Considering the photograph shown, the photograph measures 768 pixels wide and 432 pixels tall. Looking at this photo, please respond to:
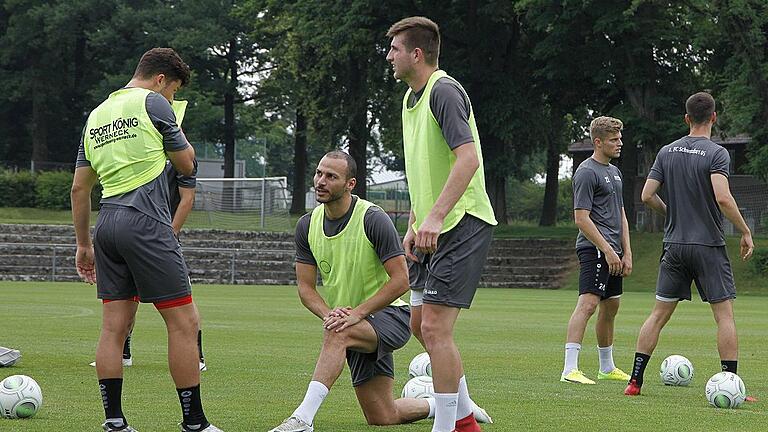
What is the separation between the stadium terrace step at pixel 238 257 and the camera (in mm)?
36812

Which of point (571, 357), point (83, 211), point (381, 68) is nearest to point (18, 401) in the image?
point (83, 211)

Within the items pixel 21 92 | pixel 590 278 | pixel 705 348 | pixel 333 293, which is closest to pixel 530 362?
pixel 590 278

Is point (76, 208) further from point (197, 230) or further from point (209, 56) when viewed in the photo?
point (209, 56)

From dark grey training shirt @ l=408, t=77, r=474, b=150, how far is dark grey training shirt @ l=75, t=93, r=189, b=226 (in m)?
1.55

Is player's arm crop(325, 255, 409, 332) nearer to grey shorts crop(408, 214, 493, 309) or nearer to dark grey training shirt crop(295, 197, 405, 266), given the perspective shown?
dark grey training shirt crop(295, 197, 405, 266)

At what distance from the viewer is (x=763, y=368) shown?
1277 centimetres

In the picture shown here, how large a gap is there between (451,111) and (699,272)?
154 inches

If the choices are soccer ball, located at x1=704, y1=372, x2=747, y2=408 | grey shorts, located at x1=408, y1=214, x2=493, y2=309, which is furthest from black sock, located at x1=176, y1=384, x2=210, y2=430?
soccer ball, located at x1=704, y1=372, x2=747, y2=408

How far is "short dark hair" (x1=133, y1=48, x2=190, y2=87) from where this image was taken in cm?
744

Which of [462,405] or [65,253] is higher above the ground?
[462,405]

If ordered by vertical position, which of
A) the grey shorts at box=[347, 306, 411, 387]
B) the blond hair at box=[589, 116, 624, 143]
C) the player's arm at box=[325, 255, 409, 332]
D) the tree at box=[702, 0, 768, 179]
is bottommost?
the grey shorts at box=[347, 306, 411, 387]

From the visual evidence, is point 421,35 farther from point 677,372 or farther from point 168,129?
point 677,372

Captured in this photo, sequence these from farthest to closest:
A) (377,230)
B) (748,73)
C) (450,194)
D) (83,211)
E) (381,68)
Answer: (381,68) < (748,73) < (377,230) < (83,211) < (450,194)

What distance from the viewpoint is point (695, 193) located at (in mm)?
10086
